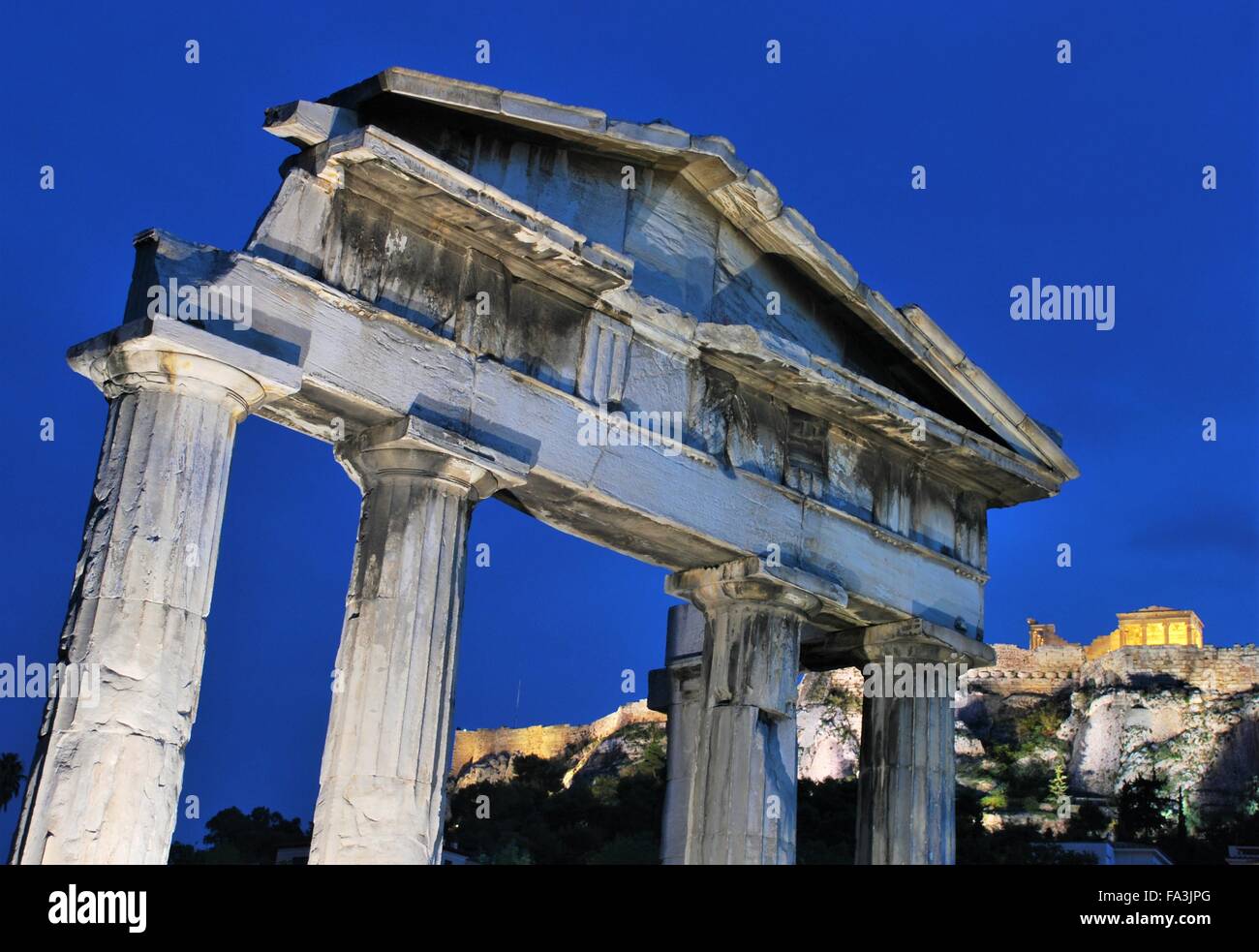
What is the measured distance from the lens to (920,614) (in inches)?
661

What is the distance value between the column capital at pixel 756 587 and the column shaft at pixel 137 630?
5.27 meters

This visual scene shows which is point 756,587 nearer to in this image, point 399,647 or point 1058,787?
point 399,647

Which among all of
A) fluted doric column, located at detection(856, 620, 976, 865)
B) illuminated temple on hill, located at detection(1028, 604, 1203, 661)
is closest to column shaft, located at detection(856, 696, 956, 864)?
fluted doric column, located at detection(856, 620, 976, 865)

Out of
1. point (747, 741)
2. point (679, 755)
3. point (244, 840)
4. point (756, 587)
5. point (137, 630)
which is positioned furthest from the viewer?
point (244, 840)

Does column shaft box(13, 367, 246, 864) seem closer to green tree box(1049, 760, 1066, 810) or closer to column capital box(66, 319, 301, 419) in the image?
column capital box(66, 319, 301, 419)

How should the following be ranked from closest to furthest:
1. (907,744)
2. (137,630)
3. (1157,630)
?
(137,630), (907,744), (1157,630)

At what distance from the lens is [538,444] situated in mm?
13477

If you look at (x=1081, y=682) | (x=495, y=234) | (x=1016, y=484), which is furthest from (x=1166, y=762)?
(x=495, y=234)

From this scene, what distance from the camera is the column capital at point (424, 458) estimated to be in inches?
495

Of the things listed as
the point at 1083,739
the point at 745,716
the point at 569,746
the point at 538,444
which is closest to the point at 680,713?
the point at 745,716

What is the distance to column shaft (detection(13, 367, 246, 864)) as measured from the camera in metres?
10.3

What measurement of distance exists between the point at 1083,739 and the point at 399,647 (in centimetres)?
6939
